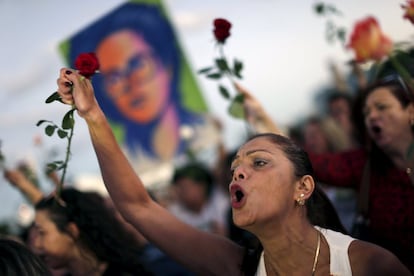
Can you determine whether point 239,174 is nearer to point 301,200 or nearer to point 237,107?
point 301,200

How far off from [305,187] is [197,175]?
10.4ft

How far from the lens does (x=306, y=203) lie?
284 cm

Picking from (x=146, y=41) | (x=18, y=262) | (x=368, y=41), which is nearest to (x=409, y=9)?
(x=368, y=41)

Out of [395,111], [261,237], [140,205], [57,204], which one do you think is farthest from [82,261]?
[395,111]

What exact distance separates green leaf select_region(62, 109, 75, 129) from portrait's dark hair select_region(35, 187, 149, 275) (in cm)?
115

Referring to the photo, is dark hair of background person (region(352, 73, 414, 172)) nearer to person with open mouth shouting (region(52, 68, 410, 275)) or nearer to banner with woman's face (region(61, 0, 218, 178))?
person with open mouth shouting (region(52, 68, 410, 275))

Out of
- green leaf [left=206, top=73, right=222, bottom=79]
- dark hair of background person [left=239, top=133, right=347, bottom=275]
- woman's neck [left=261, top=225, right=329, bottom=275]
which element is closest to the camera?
woman's neck [left=261, top=225, right=329, bottom=275]

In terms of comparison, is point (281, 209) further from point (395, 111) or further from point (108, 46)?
point (108, 46)

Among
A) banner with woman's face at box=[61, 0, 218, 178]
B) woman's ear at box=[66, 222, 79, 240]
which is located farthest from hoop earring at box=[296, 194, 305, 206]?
banner with woman's face at box=[61, 0, 218, 178]

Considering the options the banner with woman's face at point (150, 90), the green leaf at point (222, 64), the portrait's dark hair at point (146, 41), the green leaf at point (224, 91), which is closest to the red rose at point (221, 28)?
the green leaf at point (222, 64)

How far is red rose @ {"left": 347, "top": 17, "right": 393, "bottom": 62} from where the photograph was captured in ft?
10.8

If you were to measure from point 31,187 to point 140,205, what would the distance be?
6.22 ft

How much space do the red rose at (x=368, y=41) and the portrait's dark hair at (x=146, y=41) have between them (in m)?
3.16

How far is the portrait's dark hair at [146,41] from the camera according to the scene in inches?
247
